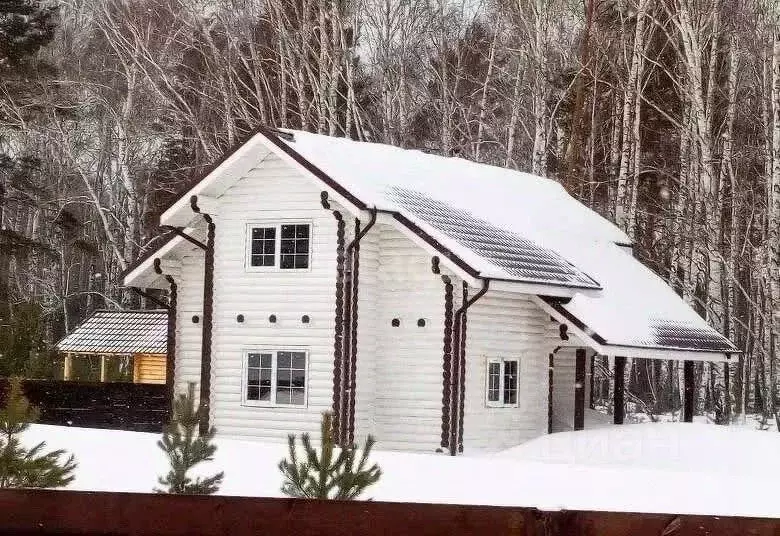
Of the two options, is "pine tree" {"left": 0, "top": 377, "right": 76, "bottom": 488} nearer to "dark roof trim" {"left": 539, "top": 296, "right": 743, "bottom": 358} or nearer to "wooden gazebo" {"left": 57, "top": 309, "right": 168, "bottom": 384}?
"dark roof trim" {"left": 539, "top": 296, "right": 743, "bottom": 358}

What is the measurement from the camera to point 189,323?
26.0 metres

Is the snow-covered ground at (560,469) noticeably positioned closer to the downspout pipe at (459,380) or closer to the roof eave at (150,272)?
the downspout pipe at (459,380)

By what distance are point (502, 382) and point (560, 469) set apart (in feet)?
12.7

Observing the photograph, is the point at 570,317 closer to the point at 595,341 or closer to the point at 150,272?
the point at 595,341

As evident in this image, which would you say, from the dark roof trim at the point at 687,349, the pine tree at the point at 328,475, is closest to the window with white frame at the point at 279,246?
the dark roof trim at the point at 687,349

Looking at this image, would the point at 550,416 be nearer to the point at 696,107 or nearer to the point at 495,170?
the point at 495,170

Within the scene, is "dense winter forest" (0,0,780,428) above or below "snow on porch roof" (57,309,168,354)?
above

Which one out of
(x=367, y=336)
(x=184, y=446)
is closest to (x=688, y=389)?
(x=367, y=336)

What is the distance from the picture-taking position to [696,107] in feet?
109

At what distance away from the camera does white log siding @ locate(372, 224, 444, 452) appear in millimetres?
23484

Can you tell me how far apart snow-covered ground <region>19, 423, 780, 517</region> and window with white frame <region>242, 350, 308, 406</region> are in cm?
95

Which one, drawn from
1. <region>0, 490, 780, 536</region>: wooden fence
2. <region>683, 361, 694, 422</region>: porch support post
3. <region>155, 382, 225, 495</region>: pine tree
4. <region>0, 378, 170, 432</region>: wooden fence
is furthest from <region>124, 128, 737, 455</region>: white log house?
<region>0, 490, 780, 536</region>: wooden fence

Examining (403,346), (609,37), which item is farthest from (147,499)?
(609,37)

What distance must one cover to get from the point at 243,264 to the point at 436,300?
3618mm
